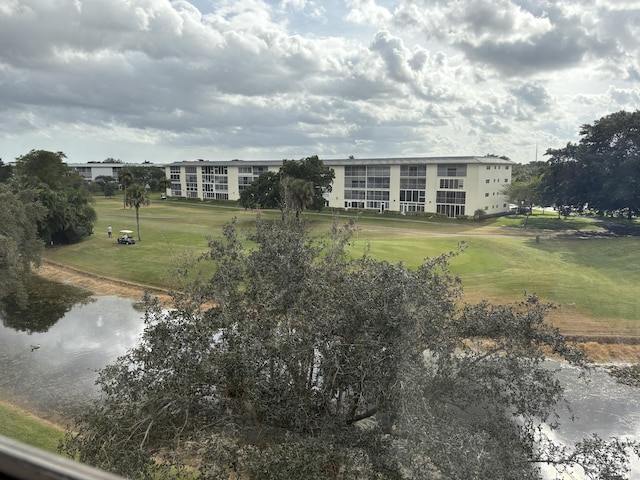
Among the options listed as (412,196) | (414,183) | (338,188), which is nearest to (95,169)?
(338,188)

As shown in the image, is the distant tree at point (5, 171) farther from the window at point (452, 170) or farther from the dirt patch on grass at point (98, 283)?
the window at point (452, 170)

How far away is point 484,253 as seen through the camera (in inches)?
1673

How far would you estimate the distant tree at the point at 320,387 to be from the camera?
8.48m

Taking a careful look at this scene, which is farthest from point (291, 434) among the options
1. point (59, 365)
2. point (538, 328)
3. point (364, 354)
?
point (59, 365)

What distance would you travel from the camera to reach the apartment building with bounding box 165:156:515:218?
69994 millimetres

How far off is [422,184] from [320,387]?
2663 inches

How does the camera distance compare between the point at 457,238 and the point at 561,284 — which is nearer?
the point at 561,284

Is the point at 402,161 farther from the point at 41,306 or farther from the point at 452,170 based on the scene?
the point at 41,306

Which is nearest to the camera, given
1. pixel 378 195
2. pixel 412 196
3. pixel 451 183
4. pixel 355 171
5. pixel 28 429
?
pixel 28 429

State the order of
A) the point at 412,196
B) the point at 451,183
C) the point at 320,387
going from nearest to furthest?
the point at 320,387, the point at 451,183, the point at 412,196

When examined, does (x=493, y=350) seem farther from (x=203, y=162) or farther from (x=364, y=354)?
(x=203, y=162)

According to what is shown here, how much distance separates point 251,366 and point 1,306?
1072 inches

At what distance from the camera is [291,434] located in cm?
895

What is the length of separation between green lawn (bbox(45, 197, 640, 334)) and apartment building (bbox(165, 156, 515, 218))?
4.91 metres
